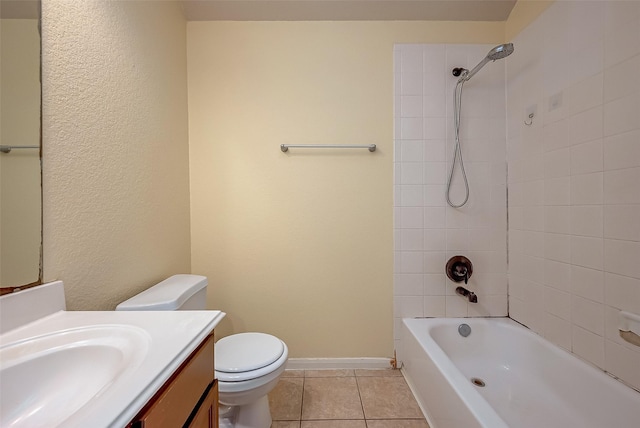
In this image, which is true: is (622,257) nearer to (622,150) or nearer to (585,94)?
(622,150)

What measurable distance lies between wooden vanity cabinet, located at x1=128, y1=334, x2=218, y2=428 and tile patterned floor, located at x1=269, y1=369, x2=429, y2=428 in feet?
2.25

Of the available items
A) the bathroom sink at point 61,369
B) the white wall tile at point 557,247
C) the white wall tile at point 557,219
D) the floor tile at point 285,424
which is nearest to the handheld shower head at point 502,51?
the white wall tile at point 557,219

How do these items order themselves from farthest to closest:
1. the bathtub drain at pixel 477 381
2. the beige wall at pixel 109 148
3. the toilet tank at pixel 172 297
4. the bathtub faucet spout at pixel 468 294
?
the bathtub faucet spout at pixel 468 294
the bathtub drain at pixel 477 381
the toilet tank at pixel 172 297
the beige wall at pixel 109 148

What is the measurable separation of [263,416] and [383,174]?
1485mm

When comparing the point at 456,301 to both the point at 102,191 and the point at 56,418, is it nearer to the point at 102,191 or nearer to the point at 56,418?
the point at 56,418

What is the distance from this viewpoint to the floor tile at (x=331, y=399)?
128cm

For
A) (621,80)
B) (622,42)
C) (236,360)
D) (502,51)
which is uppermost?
(502,51)

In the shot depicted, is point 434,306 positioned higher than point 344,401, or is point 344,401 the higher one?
point 434,306

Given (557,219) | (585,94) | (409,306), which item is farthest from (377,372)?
(585,94)

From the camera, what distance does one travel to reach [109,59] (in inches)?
37.9

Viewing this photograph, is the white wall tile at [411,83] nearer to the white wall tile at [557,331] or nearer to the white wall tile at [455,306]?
the white wall tile at [455,306]

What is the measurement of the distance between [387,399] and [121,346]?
54.5 inches

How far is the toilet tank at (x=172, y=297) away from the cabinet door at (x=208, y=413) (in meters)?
0.39

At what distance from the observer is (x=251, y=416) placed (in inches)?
44.3
